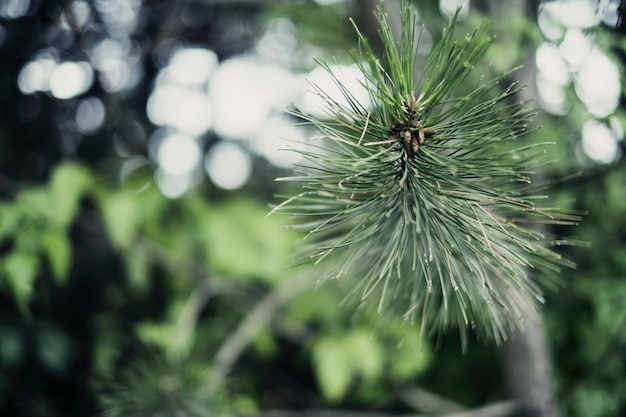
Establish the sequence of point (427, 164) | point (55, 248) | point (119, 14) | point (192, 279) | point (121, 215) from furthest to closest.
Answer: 1. point (119, 14)
2. point (192, 279)
3. point (121, 215)
4. point (55, 248)
5. point (427, 164)

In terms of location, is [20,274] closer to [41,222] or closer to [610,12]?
[41,222]

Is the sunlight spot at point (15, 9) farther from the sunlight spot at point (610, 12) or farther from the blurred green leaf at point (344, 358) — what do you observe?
the sunlight spot at point (610, 12)

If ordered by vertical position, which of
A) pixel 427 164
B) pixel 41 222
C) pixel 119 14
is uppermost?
pixel 119 14

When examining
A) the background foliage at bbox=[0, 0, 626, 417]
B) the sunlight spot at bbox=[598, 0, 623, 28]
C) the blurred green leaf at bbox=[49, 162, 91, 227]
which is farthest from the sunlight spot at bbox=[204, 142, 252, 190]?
the sunlight spot at bbox=[598, 0, 623, 28]

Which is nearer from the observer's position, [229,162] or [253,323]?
[253,323]

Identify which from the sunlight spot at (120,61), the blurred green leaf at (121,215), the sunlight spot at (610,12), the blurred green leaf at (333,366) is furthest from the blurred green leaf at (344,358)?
the sunlight spot at (120,61)

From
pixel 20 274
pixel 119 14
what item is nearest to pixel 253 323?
pixel 20 274

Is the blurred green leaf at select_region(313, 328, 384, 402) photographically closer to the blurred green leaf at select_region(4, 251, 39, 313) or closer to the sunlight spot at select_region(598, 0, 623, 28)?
the blurred green leaf at select_region(4, 251, 39, 313)
